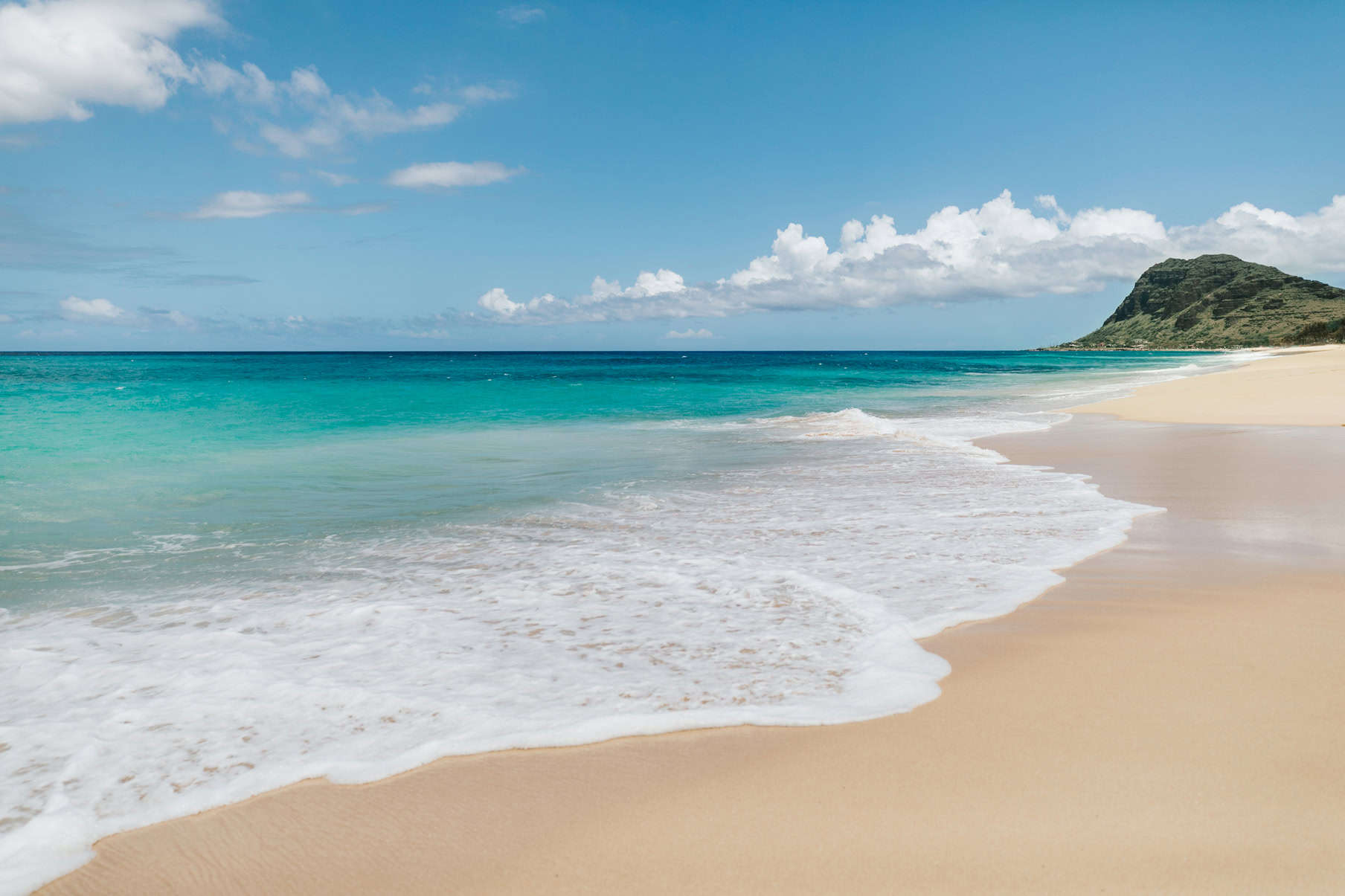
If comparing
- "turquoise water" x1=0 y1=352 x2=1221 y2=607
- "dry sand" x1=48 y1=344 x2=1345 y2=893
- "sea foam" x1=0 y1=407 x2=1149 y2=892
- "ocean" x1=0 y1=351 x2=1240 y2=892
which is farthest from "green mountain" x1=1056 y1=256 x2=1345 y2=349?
"dry sand" x1=48 y1=344 x2=1345 y2=893

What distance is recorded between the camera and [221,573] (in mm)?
5902

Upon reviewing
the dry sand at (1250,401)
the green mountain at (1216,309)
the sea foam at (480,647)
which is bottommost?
the sea foam at (480,647)

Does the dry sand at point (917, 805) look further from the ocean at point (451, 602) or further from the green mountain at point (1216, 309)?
the green mountain at point (1216, 309)

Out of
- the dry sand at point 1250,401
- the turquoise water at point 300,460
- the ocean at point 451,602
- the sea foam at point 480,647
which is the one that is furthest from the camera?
the dry sand at point 1250,401

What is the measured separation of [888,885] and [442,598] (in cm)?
368

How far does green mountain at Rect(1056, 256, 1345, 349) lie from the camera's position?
10669cm

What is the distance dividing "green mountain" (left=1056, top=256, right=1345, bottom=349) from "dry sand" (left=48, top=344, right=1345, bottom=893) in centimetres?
10237

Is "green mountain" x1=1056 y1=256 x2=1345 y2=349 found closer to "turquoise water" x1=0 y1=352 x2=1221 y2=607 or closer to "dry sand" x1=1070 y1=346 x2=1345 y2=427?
"dry sand" x1=1070 y1=346 x2=1345 y2=427

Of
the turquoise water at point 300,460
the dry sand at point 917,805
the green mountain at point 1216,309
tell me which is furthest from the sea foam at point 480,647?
the green mountain at point 1216,309

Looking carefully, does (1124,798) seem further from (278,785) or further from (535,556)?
(535,556)

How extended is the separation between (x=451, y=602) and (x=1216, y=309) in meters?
160

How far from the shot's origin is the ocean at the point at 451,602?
3.18m

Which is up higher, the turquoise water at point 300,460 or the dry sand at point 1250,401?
the dry sand at point 1250,401

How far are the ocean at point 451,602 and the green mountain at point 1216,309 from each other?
99486 millimetres
